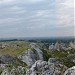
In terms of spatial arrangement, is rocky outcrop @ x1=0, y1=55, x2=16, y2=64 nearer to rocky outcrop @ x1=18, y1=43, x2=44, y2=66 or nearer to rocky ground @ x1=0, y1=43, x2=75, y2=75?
rocky ground @ x1=0, y1=43, x2=75, y2=75

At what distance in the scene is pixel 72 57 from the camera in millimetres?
179125

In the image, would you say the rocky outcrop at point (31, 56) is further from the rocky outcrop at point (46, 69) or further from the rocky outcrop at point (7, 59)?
the rocky outcrop at point (46, 69)

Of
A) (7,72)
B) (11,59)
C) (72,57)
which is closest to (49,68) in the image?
(7,72)

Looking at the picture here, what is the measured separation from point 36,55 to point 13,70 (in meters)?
53.9

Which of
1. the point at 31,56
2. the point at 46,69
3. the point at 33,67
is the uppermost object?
the point at 33,67

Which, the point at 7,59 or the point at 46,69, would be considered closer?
the point at 46,69

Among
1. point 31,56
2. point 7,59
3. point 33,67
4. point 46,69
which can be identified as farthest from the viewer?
point 31,56

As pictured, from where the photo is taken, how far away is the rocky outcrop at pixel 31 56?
141m

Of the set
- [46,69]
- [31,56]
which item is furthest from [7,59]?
[46,69]

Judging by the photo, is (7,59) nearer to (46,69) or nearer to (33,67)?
(33,67)

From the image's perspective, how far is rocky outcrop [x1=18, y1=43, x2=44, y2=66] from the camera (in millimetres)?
141400

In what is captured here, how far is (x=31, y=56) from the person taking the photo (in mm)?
147000

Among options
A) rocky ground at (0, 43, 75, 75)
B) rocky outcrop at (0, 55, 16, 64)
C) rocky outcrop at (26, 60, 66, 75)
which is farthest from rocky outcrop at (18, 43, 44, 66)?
rocky outcrop at (26, 60, 66, 75)

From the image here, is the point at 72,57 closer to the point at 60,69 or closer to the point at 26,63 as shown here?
the point at 26,63
